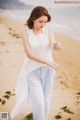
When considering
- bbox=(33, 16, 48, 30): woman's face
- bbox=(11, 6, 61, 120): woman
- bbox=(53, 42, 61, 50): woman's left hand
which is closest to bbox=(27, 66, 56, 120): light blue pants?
bbox=(11, 6, 61, 120): woman

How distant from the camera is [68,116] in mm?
2125

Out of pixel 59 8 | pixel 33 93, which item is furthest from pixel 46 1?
pixel 33 93

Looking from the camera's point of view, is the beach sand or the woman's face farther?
the beach sand

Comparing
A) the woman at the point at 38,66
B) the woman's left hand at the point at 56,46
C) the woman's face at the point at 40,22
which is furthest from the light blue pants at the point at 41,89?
the woman's face at the point at 40,22

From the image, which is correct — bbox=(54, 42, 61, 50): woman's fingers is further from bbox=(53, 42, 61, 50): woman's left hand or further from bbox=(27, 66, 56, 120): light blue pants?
bbox=(27, 66, 56, 120): light blue pants

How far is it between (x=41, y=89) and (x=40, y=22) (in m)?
0.44

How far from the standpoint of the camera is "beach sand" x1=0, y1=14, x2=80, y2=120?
6.98ft

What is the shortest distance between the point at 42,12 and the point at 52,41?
21 centimetres

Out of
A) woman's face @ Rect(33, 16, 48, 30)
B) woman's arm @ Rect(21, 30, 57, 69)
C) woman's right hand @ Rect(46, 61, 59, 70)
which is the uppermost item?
woman's face @ Rect(33, 16, 48, 30)

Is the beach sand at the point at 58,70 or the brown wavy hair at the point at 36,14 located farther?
the beach sand at the point at 58,70

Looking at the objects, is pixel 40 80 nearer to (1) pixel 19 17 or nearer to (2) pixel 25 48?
(2) pixel 25 48

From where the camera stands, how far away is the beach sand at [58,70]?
213 cm

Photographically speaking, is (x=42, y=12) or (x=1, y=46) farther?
(x=1, y=46)

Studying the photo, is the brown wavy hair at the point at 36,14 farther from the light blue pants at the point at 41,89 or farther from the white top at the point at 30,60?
the light blue pants at the point at 41,89
